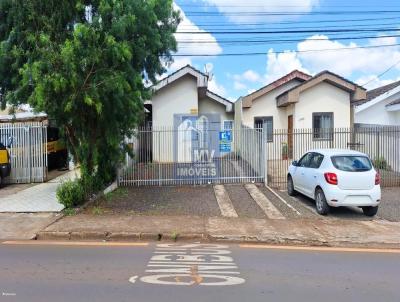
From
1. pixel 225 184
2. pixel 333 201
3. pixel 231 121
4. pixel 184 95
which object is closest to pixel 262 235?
pixel 333 201

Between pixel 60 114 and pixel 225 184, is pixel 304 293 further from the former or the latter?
pixel 225 184

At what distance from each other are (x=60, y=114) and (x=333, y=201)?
6910 mm

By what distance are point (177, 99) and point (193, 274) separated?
1527cm

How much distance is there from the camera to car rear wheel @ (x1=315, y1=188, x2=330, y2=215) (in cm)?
1037

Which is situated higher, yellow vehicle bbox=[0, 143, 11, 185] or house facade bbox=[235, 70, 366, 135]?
house facade bbox=[235, 70, 366, 135]

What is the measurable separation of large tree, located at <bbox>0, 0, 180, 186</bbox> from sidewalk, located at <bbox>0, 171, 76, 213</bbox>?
1.25 metres

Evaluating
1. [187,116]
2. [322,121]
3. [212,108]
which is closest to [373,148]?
[322,121]

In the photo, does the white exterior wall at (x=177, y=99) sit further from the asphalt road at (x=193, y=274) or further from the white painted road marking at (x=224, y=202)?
the asphalt road at (x=193, y=274)

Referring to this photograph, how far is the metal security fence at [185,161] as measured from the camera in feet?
48.6

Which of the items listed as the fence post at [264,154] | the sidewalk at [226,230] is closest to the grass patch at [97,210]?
the sidewalk at [226,230]

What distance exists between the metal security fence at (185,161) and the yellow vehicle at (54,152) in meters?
4.71

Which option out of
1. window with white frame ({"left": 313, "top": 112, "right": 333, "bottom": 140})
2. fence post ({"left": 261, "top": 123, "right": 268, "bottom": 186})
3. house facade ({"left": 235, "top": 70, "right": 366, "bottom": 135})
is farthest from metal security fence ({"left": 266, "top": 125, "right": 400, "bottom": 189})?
house facade ({"left": 235, "top": 70, "right": 366, "bottom": 135})

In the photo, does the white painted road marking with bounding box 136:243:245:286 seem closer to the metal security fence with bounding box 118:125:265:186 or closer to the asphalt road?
the asphalt road

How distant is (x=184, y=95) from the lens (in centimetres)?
2030
